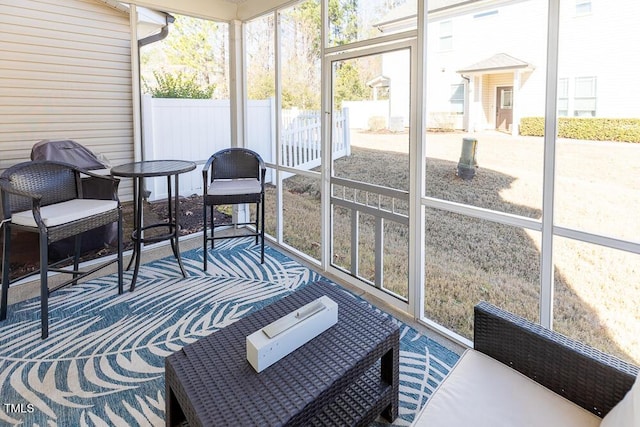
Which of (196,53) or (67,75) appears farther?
(196,53)

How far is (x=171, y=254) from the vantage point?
4.10 metres

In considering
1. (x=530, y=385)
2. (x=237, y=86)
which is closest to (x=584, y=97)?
(x=530, y=385)

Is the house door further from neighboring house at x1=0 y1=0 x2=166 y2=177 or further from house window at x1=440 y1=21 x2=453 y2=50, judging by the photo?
neighboring house at x1=0 y1=0 x2=166 y2=177

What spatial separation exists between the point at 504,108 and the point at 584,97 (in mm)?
422

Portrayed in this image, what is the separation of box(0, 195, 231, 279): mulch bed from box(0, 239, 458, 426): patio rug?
0.47m

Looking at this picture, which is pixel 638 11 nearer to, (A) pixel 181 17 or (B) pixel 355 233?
(B) pixel 355 233

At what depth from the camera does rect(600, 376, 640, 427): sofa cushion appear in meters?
1.05

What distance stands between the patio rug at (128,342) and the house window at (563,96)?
138 cm

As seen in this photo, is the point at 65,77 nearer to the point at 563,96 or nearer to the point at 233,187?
the point at 233,187

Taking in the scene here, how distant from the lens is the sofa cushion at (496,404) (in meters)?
1.28

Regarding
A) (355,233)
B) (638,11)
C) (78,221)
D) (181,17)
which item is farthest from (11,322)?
(638,11)

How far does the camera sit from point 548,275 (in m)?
2.09

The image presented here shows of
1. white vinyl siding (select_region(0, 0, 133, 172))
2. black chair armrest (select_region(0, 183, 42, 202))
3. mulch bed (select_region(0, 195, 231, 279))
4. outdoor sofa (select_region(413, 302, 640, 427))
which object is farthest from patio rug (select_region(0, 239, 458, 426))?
white vinyl siding (select_region(0, 0, 133, 172))

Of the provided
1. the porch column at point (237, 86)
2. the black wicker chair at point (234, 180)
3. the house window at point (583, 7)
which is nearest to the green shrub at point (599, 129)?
the house window at point (583, 7)
